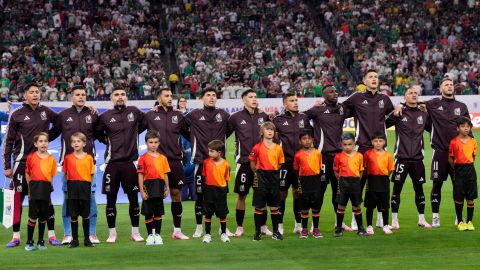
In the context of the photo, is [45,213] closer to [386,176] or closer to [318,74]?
[386,176]

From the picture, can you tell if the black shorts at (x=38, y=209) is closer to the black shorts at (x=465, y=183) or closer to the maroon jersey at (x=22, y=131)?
the maroon jersey at (x=22, y=131)

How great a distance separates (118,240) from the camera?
14.9 meters

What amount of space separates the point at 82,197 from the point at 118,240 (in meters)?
1.16

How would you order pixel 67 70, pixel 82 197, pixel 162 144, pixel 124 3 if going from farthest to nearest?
pixel 124 3
pixel 67 70
pixel 162 144
pixel 82 197

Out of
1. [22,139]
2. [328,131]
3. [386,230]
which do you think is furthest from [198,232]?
[22,139]

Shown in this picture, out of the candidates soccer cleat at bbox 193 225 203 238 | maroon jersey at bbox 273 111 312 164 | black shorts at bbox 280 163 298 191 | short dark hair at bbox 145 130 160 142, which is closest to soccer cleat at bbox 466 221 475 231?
black shorts at bbox 280 163 298 191

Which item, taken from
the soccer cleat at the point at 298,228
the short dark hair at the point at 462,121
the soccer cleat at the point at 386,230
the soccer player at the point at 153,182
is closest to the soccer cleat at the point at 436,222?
the soccer cleat at the point at 386,230

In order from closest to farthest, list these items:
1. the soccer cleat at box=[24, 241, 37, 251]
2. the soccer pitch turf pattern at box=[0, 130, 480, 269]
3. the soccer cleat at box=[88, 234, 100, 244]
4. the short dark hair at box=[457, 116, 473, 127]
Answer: the soccer pitch turf pattern at box=[0, 130, 480, 269]
the soccer cleat at box=[24, 241, 37, 251]
the soccer cleat at box=[88, 234, 100, 244]
the short dark hair at box=[457, 116, 473, 127]

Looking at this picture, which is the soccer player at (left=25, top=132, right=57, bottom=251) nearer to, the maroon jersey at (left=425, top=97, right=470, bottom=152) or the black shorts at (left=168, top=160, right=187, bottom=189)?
the black shorts at (left=168, top=160, right=187, bottom=189)

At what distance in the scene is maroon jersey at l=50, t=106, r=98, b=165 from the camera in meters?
14.7

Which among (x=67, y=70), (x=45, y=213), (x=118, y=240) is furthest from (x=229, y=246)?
(x=67, y=70)

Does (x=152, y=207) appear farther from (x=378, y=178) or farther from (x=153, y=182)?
(x=378, y=178)

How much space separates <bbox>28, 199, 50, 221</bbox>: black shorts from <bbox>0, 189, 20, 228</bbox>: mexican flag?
423 millimetres

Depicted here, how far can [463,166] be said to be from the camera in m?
15.6
